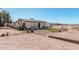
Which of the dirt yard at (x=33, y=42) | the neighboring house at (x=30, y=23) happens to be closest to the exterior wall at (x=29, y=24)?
the neighboring house at (x=30, y=23)

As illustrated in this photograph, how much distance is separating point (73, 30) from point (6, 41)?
0.91m

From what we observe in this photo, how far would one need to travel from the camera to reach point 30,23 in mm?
2764

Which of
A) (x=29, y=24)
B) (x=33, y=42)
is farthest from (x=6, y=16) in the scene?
(x=33, y=42)

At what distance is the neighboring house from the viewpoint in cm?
275

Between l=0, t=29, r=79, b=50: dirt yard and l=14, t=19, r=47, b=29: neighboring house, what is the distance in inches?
4.3

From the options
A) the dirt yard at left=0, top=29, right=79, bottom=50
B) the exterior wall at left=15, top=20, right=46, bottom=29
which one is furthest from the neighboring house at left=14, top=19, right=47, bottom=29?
the dirt yard at left=0, top=29, right=79, bottom=50

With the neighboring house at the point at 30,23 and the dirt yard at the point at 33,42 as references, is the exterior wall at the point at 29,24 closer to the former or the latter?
the neighboring house at the point at 30,23

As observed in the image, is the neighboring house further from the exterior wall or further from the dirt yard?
the dirt yard

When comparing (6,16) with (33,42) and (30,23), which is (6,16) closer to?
(30,23)

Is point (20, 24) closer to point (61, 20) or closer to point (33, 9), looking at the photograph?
point (33, 9)

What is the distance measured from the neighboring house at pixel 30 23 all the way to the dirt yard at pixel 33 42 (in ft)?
0.35

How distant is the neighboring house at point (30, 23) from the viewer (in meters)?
2.75
